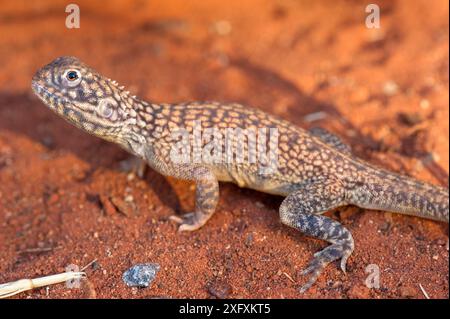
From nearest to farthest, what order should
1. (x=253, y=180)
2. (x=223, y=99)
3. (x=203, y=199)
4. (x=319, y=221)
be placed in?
(x=319, y=221) < (x=203, y=199) < (x=253, y=180) < (x=223, y=99)

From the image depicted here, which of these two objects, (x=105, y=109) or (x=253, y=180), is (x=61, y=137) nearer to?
(x=105, y=109)

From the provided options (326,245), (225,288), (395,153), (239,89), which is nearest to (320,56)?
(239,89)

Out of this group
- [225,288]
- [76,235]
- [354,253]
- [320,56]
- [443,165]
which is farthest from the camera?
[320,56]

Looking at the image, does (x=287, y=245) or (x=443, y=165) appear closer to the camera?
(x=287, y=245)

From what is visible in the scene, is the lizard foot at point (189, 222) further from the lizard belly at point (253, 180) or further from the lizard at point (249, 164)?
the lizard belly at point (253, 180)

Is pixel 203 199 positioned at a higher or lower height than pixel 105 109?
lower

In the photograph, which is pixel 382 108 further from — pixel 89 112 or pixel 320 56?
pixel 89 112

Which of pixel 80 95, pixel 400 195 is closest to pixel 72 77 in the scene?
pixel 80 95
